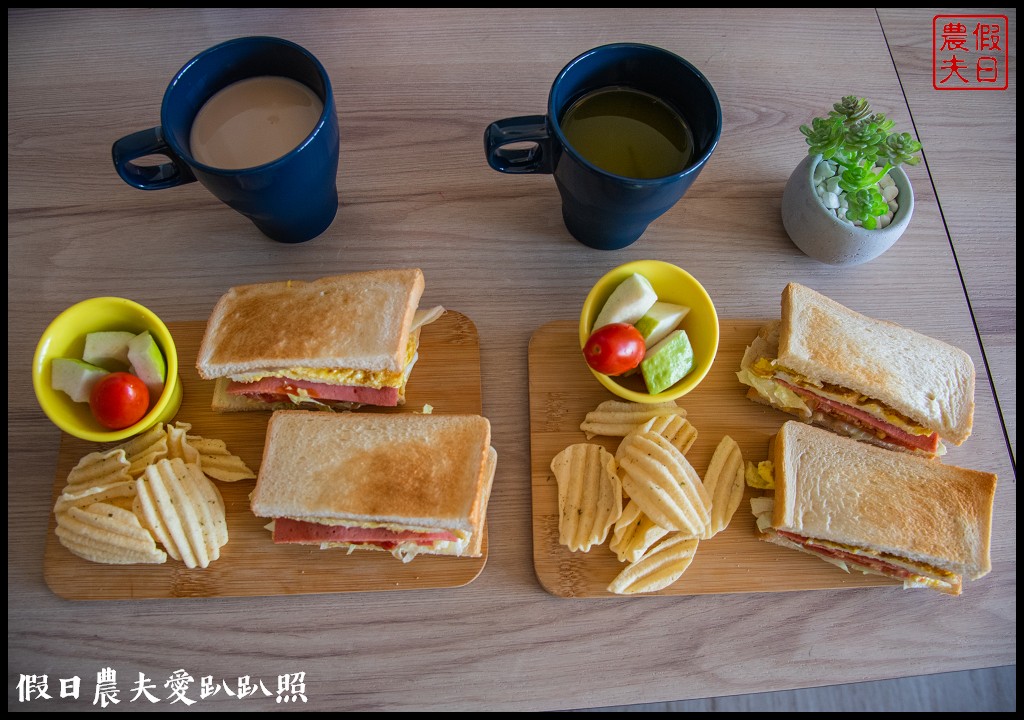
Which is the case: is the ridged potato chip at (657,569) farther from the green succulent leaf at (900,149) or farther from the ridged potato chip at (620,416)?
the green succulent leaf at (900,149)

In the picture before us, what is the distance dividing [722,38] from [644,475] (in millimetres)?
1278

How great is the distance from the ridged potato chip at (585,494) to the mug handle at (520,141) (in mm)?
591

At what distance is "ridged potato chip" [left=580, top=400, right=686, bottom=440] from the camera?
150 cm

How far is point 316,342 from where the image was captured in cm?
144

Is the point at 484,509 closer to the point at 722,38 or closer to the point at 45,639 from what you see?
the point at 45,639

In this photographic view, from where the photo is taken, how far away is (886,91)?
193cm

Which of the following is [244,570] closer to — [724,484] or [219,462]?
[219,462]

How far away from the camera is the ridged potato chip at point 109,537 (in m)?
1.37

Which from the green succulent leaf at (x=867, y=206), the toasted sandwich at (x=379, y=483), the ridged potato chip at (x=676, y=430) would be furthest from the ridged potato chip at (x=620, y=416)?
the green succulent leaf at (x=867, y=206)

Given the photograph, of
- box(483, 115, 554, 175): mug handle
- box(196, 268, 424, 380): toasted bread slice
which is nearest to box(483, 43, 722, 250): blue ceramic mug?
box(483, 115, 554, 175): mug handle

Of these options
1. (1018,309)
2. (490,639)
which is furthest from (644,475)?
(1018,309)

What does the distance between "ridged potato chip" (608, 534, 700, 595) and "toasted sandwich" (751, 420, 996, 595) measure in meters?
0.18

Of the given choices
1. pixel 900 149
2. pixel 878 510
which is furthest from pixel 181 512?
pixel 900 149

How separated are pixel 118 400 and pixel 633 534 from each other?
1.03 m
